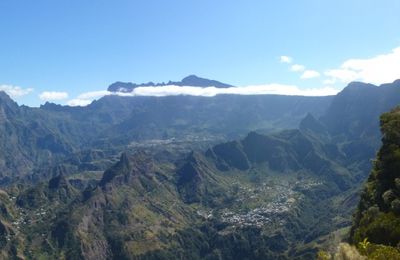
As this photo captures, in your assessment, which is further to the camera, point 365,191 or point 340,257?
point 365,191

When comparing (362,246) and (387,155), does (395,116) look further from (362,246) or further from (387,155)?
(362,246)

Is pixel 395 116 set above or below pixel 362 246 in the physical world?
above

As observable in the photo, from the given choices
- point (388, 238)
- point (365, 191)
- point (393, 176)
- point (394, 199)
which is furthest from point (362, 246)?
point (365, 191)

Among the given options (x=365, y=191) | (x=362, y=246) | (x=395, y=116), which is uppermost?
(x=395, y=116)

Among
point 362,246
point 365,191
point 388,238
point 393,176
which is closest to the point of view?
point 362,246

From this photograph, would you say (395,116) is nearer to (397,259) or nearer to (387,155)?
(387,155)

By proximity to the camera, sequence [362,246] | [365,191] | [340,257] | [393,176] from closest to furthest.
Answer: [340,257] → [362,246] → [393,176] → [365,191]
